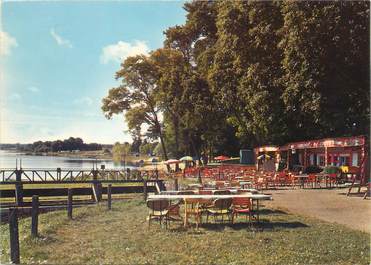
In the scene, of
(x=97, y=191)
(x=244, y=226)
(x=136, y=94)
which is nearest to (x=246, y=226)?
(x=244, y=226)

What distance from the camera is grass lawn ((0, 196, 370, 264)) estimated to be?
28.2ft

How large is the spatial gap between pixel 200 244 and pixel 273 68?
79.8 ft

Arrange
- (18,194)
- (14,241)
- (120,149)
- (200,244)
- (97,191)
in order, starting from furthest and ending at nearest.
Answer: (120,149)
(97,191)
(18,194)
(200,244)
(14,241)

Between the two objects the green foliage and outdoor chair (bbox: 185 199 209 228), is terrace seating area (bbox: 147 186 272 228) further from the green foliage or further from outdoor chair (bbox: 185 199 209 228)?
the green foliage

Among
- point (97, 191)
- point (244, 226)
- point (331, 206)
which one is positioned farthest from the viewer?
point (97, 191)

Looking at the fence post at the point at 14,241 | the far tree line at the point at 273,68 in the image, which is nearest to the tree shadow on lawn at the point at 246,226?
the fence post at the point at 14,241

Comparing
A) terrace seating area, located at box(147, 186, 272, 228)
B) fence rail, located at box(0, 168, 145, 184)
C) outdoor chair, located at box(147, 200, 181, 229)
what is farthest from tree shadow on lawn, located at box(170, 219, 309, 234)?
fence rail, located at box(0, 168, 145, 184)

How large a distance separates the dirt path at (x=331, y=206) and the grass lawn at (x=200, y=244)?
894 millimetres

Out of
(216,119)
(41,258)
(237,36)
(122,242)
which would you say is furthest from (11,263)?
(216,119)

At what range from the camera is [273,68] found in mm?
32594

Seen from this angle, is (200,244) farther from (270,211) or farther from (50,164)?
(50,164)

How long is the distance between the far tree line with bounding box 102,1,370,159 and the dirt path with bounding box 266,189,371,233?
8891 mm

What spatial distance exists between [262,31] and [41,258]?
25.3 meters

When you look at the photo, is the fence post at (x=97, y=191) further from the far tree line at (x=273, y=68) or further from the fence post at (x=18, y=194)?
the far tree line at (x=273, y=68)
